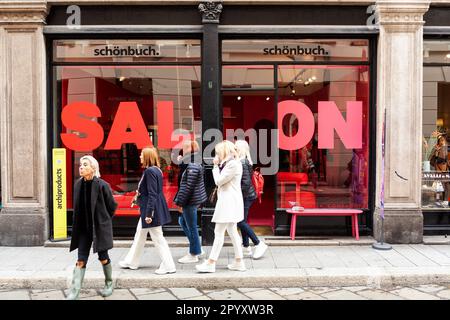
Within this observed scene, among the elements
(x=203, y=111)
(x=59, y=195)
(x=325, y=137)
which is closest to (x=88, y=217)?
(x=59, y=195)

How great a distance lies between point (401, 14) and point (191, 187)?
5.15m

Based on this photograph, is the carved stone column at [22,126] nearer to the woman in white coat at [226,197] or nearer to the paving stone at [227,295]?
the woman in white coat at [226,197]

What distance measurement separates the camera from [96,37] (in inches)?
371

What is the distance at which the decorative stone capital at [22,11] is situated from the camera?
8867mm

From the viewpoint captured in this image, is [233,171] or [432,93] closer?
[233,171]

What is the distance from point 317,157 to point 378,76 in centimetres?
194

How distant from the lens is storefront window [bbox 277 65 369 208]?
31.6 feet

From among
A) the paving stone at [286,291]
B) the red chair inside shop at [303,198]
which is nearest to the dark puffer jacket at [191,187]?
the paving stone at [286,291]

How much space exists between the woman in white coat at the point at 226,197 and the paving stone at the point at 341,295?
4.36 feet

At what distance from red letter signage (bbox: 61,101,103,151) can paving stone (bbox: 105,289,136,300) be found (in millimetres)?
3762

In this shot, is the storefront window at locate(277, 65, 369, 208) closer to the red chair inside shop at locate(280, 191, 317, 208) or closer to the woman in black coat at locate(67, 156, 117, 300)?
the red chair inside shop at locate(280, 191, 317, 208)

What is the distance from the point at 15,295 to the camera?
21.3 ft
